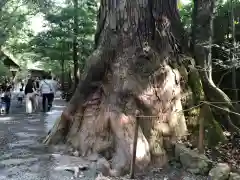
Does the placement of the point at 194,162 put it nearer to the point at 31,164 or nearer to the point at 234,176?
the point at 234,176

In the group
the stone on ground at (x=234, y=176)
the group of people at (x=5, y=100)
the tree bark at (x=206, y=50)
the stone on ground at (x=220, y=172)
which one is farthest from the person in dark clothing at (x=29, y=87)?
the stone on ground at (x=234, y=176)

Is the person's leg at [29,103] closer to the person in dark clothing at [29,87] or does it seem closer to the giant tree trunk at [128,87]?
the person in dark clothing at [29,87]

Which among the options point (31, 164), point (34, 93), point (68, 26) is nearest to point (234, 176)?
point (31, 164)

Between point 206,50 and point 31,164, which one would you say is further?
point 206,50

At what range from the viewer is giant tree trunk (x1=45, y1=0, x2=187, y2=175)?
6.74m

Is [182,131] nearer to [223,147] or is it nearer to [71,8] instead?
[223,147]

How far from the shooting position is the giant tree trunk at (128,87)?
6.74 meters

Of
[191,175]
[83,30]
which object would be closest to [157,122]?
[191,175]

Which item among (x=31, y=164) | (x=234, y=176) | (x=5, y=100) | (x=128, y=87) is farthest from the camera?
(x=5, y=100)

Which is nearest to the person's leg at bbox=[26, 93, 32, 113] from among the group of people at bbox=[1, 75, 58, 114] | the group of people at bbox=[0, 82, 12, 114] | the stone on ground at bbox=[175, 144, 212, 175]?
the group of people at bbox=[1, 75, 58, 114]

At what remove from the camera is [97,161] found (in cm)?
622

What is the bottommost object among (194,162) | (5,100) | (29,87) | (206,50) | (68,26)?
(194,162)

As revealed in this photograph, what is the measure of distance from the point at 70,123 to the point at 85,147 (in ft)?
3.11

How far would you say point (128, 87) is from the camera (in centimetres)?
688
